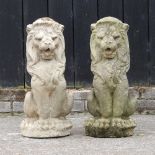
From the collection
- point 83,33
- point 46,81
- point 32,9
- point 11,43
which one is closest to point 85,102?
point 83,33

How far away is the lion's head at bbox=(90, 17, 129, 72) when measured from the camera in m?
5.89

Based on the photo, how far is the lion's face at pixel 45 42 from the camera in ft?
19.2

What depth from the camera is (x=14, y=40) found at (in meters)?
7.75

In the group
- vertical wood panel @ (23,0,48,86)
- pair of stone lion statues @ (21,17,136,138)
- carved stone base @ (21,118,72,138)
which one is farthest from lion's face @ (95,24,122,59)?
vertical wood panel @ (23,0,48,86)

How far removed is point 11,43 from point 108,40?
2204 mm

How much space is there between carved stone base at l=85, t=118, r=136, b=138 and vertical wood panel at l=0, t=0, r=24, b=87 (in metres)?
2.06

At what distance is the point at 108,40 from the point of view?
588 cm

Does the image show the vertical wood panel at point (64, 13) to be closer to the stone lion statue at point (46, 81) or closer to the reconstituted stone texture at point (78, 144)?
the reconstituted stone texture at point (78, 144)

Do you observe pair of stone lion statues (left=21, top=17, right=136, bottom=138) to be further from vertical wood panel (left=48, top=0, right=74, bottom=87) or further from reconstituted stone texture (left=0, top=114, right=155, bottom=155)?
vertical wood panel (left=48, top=0, right=74, bottom=87)

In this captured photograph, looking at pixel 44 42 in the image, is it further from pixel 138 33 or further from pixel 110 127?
pixel 138 33

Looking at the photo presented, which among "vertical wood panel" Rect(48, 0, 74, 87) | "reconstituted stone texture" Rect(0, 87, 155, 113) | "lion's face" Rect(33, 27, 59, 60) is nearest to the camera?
"lion's face" Rect(33, 27, 59, 60)

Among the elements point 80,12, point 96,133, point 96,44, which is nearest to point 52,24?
point 96,44

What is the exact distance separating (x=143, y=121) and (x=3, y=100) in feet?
6.15

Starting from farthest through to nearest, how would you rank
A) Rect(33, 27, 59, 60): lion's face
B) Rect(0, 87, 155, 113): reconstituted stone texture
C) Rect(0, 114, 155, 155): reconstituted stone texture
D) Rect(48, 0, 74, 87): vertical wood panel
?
Rect(48, 0, 74, 87): vertical wood panel < Rect(0, 87, 155, 113): reconstituted stone texture < Rect(33, 27, 59, 60): lion's face < Rect(0, 114, 155, 155): reconstituted stone texture
